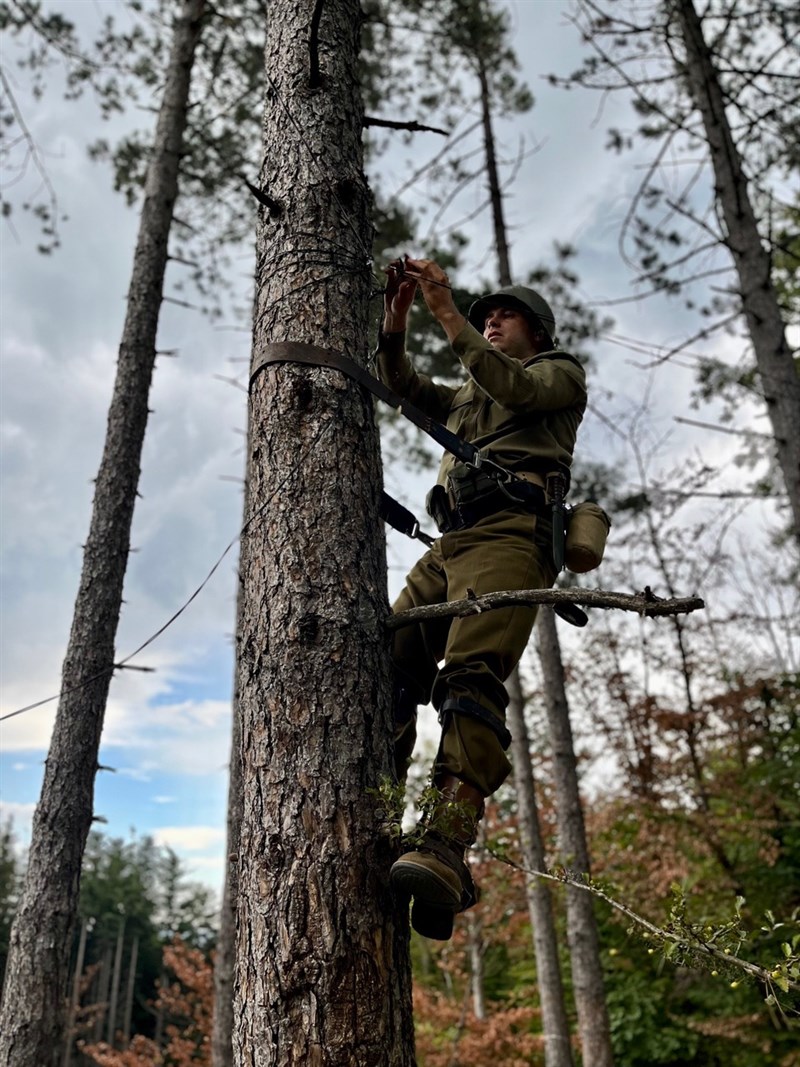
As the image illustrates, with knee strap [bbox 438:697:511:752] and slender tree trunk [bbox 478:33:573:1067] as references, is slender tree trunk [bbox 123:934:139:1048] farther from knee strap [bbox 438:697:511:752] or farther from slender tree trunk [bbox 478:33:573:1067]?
knee strap [bbox 438:697:511:752]

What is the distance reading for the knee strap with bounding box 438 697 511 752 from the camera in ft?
7.11

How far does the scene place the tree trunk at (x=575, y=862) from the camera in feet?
23.7

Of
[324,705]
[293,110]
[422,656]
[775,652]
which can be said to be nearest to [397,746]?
[422,656]

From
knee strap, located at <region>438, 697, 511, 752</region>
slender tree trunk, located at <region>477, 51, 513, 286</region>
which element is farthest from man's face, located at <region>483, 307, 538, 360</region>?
slender tree trunk, located at <region>477, 51, 513, 286</region>

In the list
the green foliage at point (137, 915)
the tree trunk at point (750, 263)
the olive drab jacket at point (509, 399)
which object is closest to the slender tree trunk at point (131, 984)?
the green foliage at point (137, 915)

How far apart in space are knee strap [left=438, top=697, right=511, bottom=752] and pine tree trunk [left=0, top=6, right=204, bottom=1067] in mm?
2653

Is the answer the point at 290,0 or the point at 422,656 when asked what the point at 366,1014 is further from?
the point at 290,0

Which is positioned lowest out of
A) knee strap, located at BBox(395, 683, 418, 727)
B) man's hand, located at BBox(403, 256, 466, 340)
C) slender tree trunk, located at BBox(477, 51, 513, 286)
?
knee strap, located at BBox(395, 683, 418, 727)

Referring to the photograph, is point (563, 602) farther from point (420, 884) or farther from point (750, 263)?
point (750, 263)

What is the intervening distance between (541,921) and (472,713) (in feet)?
25.6

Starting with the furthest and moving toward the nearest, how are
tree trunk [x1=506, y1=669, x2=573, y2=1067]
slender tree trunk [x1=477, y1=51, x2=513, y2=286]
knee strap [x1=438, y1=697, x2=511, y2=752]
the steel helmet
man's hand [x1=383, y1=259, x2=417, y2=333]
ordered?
slender tree trunk [x1=477, y1=51, x2=513, y2=286]
tree trunk [x1=506, y1=669, x2=573, y2=1067]
the steel helmet
man's hand [x1=383, y1=259, x2=417, y2=333]
knee strap [x1=438, y1=697, x2=511, y2=752]

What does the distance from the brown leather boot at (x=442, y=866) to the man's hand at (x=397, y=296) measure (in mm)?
1492

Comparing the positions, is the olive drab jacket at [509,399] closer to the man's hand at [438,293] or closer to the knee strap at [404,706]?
the man's hand at [438,293]

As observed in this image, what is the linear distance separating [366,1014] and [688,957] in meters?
0.71
